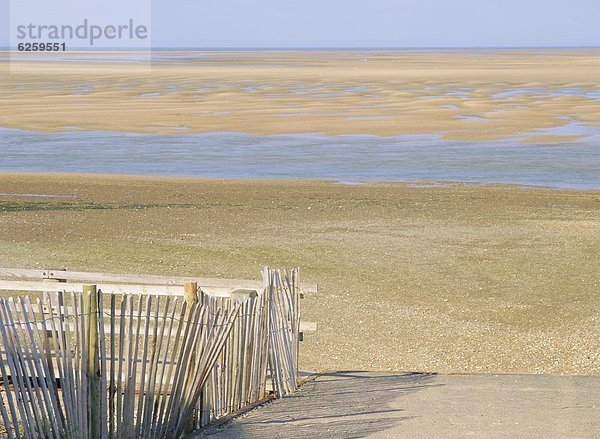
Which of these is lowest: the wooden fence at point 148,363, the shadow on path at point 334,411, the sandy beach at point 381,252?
the sandy beach at point 381,252

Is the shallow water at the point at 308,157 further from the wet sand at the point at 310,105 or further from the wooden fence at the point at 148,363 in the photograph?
the wooden fence at the point at 148,363

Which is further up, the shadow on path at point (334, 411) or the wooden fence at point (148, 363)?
the wooden fence at point (148, 363)

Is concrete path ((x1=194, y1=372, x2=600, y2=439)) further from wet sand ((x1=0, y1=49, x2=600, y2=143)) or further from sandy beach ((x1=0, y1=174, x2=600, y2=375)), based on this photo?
wet sand ((x1=0, y1=49, x2=600, y2=143))

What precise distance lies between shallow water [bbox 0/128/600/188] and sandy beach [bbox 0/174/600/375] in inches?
121

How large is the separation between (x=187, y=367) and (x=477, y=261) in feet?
32.2

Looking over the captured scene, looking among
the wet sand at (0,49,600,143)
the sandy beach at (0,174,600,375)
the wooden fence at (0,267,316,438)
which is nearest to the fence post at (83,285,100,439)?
the wooden fence at (0,267,316,438)

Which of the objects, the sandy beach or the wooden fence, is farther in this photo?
the sandy beach

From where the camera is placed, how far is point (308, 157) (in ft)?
109

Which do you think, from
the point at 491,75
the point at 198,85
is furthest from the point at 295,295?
the point at 491,75

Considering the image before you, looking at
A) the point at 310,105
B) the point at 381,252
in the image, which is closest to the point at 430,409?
the point at 381,252

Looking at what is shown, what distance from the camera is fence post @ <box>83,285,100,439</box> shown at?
652cm

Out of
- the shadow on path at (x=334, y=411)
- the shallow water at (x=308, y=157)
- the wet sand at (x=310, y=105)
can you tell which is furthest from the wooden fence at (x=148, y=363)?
the wet sand at (x=310, y=105)

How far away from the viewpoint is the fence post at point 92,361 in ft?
21.4

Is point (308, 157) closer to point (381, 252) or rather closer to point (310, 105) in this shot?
point (381, 252)
